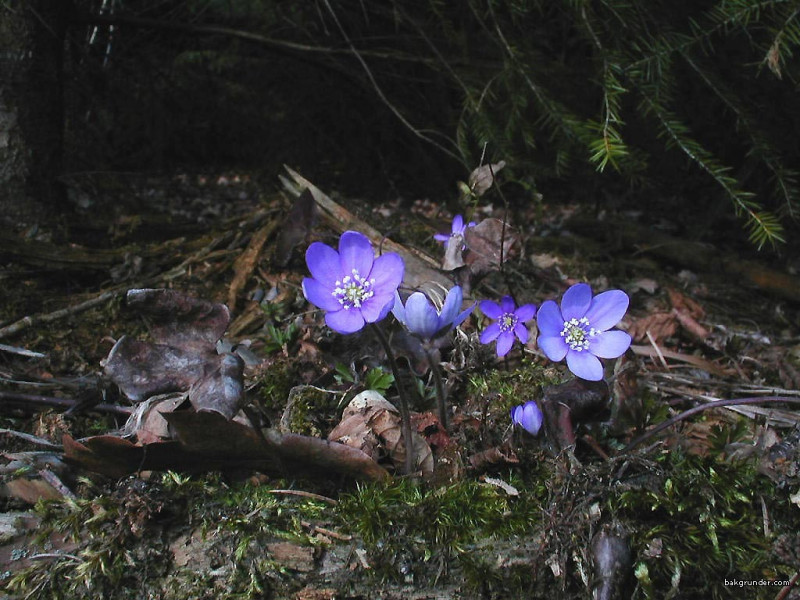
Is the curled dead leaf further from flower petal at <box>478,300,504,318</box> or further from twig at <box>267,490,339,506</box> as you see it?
flower petal at <box>478,300,504,318</box>

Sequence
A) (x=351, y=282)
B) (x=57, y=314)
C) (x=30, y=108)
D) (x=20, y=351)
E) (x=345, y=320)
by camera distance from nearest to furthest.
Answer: (x=345, y=320) → (x=351, y=282) → (x=20, y=351) → (x=57, y=314) → (x=30, y=108)

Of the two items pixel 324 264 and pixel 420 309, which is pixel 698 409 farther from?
pixel 324 264

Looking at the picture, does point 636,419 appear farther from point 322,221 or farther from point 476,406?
point 322,221

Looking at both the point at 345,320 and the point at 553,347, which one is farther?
the point at 553,347

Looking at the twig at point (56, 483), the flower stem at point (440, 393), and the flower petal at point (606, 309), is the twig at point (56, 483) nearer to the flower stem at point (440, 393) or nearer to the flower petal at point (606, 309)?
the flower stem at point (440, 393)

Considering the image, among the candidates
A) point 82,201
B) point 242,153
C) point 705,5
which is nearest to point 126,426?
point 82,201

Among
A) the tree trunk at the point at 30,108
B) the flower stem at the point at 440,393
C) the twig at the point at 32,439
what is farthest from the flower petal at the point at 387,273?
the tree trunk at the point at 30,108

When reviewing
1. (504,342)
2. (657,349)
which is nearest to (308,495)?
(504,342)
